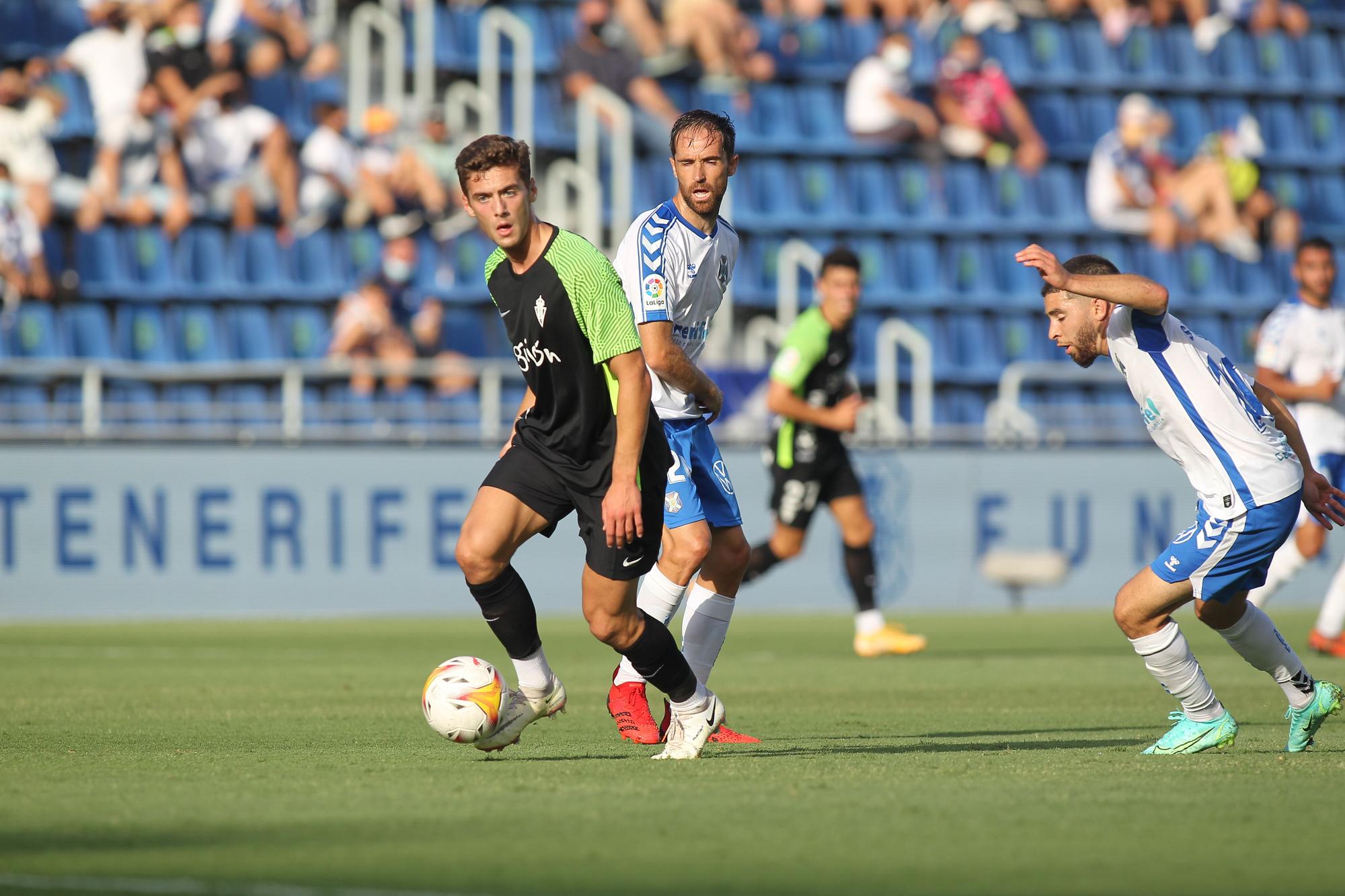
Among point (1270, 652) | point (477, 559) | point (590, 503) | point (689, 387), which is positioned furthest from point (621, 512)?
point (1270, 652)

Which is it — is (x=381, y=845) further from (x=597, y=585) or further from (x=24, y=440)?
(x=24, y=440)

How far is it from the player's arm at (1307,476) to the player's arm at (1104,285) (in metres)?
0.72

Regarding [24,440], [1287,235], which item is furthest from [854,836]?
[1287,235]

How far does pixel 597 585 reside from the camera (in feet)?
20.4

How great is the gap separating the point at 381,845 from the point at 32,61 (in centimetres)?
1531

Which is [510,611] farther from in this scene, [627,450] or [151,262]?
[151,262]

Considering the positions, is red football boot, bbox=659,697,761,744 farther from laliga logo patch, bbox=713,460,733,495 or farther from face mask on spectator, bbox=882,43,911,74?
face mask on spectator, bbox=882,43,911,74

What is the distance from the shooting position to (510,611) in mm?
6484

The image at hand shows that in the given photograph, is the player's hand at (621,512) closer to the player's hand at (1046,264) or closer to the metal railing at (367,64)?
the player's hand at (1046,264)

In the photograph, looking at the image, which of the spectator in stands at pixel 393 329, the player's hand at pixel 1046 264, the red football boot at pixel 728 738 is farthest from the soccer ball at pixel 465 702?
the spectator in stands at pixel 393 329

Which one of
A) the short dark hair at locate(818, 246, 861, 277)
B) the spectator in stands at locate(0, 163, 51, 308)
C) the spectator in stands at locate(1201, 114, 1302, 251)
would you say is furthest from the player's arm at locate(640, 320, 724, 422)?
the spectator in stands at locate(1201, 114, 1302, 251)

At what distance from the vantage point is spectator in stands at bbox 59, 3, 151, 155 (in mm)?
18047

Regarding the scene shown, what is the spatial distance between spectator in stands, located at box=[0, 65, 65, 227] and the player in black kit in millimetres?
12091

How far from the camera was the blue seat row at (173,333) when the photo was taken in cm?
1717
